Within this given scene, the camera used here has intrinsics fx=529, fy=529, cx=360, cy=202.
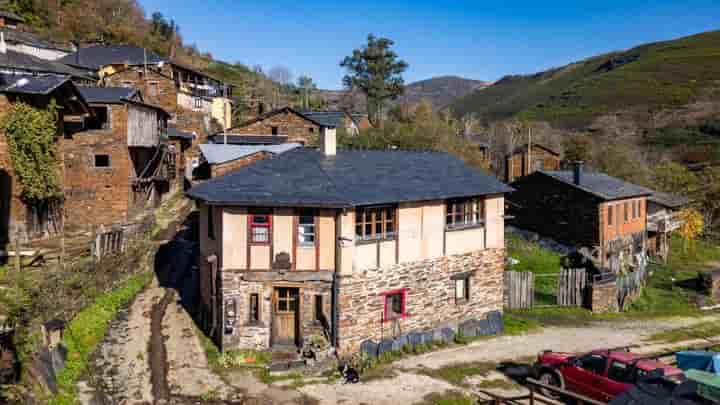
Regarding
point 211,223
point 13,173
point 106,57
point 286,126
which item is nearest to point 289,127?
point 286,126

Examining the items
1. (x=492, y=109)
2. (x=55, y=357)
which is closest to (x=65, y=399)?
(x=55, y=357)

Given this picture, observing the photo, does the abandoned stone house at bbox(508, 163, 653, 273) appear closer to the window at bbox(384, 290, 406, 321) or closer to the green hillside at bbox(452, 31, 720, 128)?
the window at bbox(384, 290, 406, 321)

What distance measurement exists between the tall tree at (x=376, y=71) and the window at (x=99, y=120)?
3235cm

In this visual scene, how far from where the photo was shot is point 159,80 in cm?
4234

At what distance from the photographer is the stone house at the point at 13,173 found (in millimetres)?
22531

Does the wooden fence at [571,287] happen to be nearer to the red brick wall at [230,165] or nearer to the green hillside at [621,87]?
the red brick wall at [230,165]

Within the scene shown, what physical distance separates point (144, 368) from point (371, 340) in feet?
21.9

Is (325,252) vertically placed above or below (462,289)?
above

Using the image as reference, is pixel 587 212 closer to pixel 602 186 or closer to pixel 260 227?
pixel 602 186

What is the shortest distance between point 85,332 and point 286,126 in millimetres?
25150

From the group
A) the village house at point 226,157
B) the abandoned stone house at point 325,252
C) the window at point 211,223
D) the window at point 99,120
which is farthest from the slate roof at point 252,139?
the window at point 211,223

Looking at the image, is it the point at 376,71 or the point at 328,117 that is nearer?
the point at 328,117

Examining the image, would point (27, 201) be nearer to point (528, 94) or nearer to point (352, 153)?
point (352, 153)

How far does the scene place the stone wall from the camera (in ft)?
53.0
